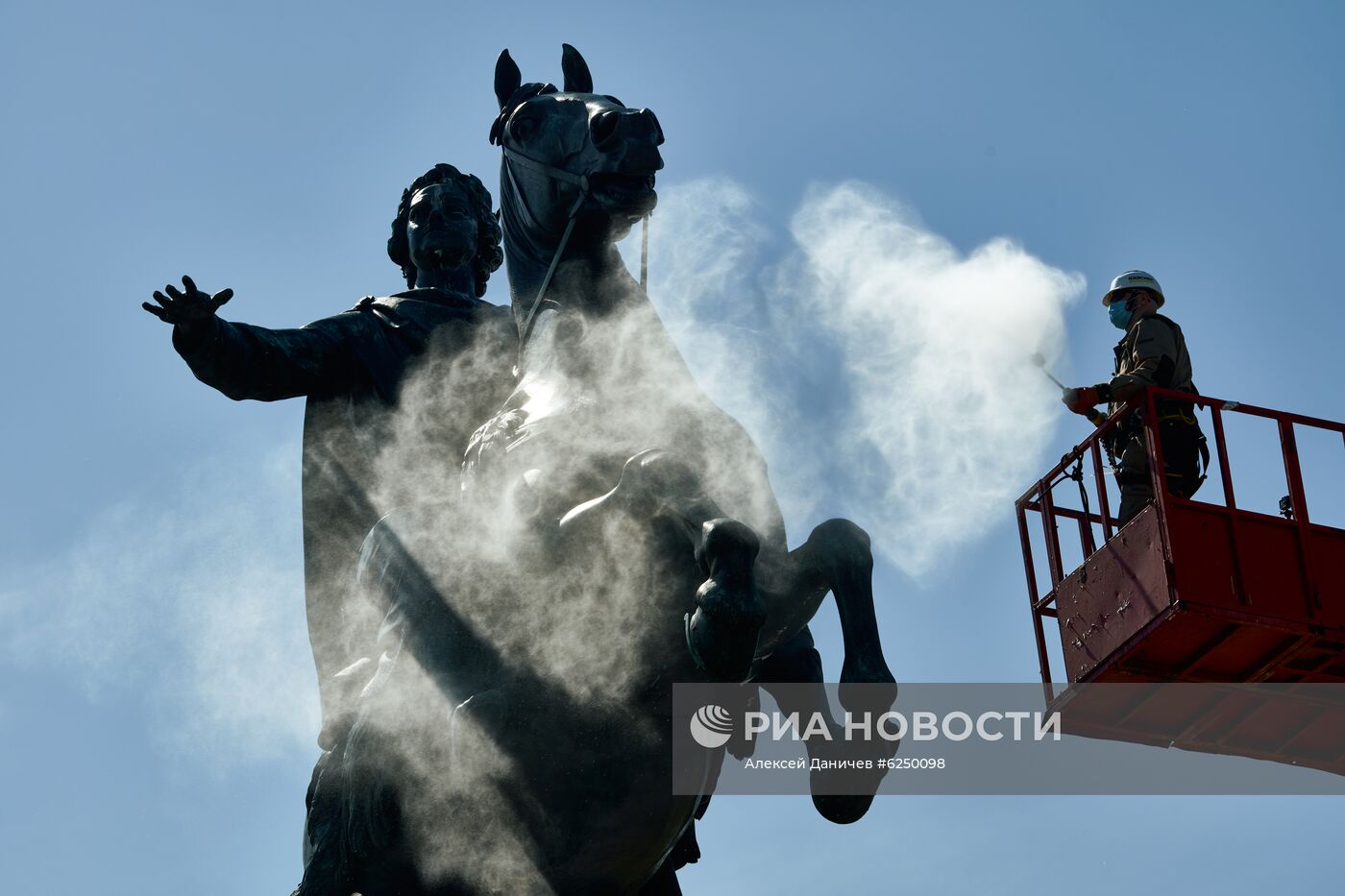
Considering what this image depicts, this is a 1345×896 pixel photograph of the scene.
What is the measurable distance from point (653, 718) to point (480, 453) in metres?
1.62

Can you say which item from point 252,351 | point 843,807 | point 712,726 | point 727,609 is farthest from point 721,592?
point 252,351

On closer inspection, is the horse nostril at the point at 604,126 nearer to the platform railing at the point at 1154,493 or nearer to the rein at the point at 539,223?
the rein at the point at 539,223

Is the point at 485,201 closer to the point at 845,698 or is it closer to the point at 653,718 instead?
the point at 653,718

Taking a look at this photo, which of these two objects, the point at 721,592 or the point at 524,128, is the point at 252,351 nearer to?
the point at 524,128

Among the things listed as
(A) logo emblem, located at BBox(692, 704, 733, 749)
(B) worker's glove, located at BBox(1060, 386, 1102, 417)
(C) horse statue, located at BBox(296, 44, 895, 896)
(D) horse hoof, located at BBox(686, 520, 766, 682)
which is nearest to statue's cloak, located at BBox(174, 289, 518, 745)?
(C) horse statue, located at BBox(296, 44, 895, 896)

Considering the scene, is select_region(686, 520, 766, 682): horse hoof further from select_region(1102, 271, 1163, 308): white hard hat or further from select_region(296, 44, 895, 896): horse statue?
select_region(1102, 271, 1163, 308): white hard hat

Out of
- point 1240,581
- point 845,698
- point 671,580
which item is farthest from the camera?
point 1240,581

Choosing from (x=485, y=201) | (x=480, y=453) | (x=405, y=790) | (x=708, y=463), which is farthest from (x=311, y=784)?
Result: (x=485, y=201)

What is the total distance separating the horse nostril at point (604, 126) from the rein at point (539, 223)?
0.18 m

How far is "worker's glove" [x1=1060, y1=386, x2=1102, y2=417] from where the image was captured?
16.9 metres

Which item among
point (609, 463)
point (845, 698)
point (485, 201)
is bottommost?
point (845, 698)

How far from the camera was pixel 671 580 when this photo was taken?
895 cm

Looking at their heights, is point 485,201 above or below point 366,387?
above

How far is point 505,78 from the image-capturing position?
432 inches
